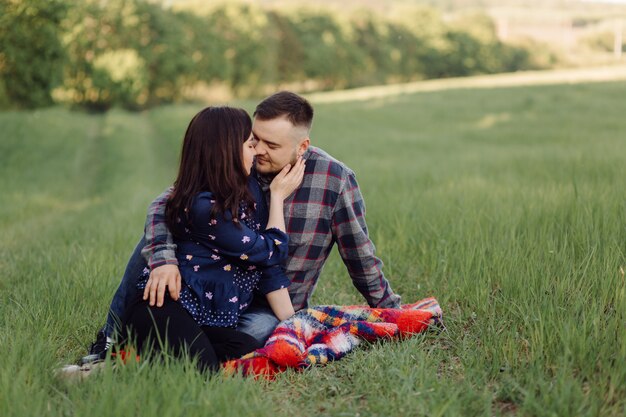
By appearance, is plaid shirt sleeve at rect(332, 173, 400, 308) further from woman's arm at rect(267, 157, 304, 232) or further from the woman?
the woman

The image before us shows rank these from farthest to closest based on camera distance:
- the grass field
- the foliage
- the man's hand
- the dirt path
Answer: the dirt path
the foliage
the man's hand
the grass field

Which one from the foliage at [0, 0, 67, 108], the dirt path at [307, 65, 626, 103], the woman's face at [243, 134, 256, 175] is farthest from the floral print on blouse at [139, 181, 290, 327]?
the dirt path at [307, 65, 626, 103]

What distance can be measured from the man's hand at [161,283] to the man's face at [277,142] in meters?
0.77

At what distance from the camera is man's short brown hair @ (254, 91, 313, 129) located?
3.36 metres

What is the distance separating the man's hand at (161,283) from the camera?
9.90 ft

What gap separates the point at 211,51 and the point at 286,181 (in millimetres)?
40484

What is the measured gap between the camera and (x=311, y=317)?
3.44m

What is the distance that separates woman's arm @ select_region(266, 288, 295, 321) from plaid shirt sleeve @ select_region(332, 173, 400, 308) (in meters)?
0.45

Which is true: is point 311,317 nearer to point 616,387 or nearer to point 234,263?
point 234,263

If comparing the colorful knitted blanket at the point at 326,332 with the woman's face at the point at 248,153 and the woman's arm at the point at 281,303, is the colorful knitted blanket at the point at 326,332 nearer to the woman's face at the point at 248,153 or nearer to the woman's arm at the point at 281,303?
the woman's arm at the point at 281,303

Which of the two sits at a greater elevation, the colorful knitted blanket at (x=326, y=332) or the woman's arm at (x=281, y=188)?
the woman's arm at (x=281, y=188)

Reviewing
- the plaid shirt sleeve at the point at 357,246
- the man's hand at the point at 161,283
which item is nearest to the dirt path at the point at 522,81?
the plaid shirt sleeve at the point at 357,246

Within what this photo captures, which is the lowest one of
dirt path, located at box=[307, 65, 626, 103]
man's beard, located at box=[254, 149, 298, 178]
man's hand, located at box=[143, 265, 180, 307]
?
dirt path, located at box=[307, 65, 626, 103]

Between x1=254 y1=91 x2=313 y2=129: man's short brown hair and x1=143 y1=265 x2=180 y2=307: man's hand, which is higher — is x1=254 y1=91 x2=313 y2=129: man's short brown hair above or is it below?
above
